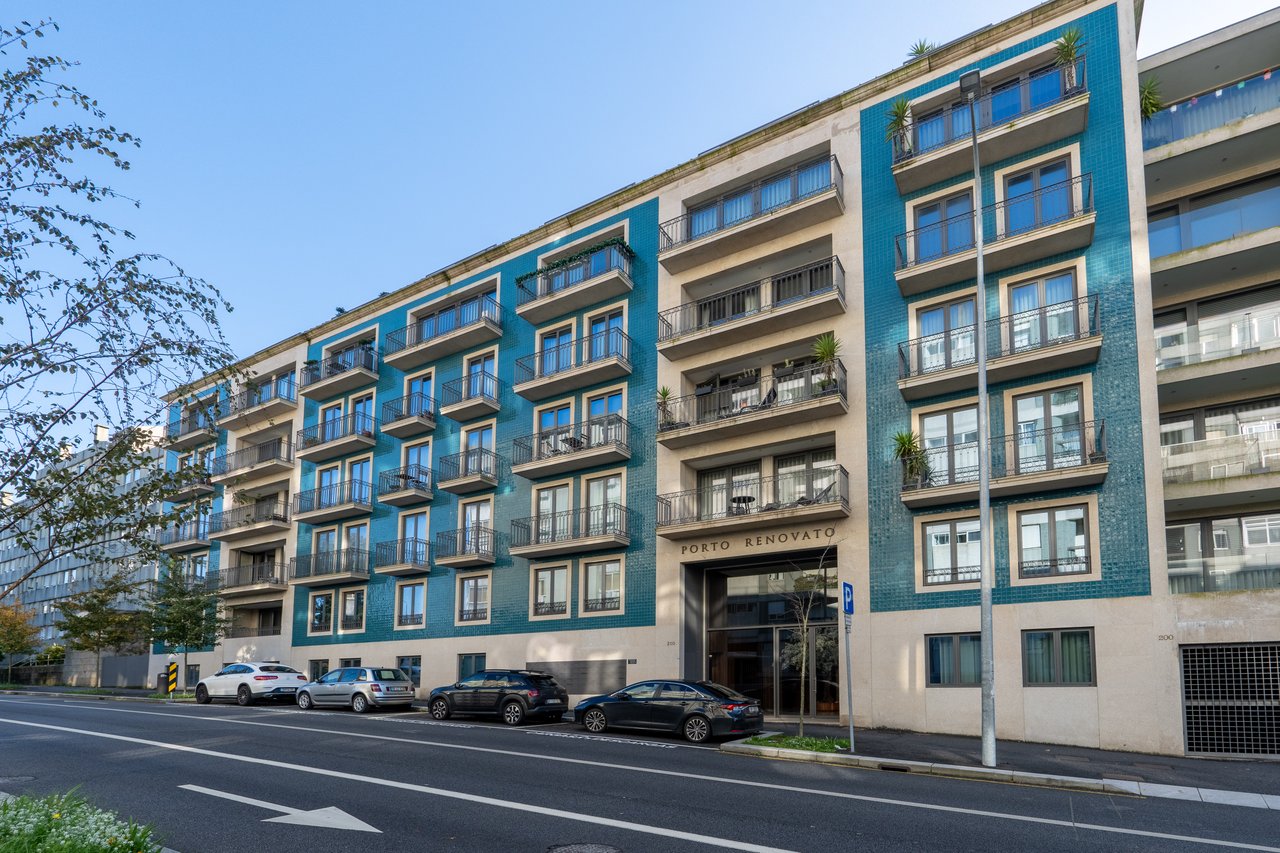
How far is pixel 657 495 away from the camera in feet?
93.2

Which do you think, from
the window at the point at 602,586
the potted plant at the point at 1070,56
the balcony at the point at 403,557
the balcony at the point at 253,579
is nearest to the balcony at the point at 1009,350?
the potted plant at the point at 1070,56

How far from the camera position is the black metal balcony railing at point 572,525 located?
29.1 m

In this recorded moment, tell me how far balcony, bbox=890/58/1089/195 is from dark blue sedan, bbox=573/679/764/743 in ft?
46.0

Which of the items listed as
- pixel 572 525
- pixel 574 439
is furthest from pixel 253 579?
pixel 574 439

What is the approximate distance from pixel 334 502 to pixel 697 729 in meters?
24.1

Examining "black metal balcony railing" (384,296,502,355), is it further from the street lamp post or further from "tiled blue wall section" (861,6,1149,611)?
the street lamp post

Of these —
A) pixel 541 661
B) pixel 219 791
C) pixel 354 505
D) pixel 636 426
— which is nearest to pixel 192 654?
pixel 354 505

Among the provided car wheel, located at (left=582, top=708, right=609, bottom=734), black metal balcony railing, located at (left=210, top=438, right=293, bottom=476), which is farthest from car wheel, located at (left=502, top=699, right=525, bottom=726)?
black metal balcony railing, located at (left=210, top=438, right=293, bottom=476)

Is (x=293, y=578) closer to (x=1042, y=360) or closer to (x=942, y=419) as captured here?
(x=942, y=419)

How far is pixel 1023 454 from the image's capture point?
71.1 ft

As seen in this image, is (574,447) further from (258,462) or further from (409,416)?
(258,462)

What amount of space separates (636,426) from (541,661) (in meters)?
8.24

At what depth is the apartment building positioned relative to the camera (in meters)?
20.8

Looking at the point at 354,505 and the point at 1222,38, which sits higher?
the point at 1222,38
